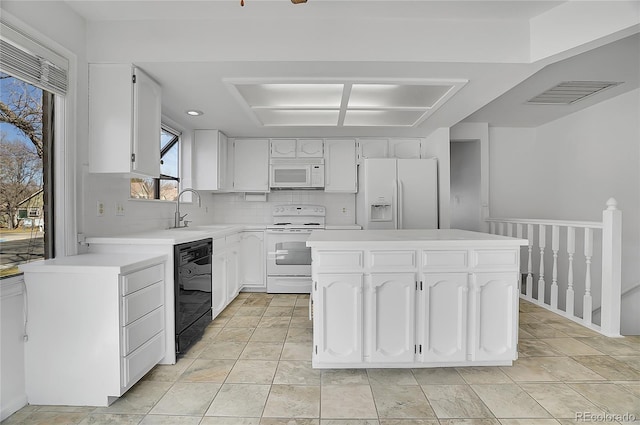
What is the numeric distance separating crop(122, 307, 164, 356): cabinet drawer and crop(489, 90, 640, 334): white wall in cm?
465

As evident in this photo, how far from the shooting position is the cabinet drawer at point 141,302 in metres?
1.72

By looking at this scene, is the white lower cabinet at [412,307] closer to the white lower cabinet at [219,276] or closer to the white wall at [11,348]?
the white lower cabinet at [219,276]

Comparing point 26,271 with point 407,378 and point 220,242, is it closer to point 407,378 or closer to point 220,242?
point 220,242

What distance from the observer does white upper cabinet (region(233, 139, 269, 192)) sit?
14.3 ft

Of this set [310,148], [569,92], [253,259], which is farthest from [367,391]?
[569,92]

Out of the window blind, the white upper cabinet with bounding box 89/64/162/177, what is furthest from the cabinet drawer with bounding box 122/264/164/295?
the window blind

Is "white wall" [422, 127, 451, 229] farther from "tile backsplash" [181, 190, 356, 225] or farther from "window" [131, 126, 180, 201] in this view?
"window" [131, 126, 180, 201]

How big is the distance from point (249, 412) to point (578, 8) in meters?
3.19

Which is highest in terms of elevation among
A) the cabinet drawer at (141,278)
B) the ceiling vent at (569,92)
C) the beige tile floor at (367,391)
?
the ceiling vent at (569,92)

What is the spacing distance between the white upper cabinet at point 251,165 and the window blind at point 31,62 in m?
2.40

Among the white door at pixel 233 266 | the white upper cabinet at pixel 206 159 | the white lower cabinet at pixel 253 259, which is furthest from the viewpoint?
the white lower cabinet at pixel 253 259

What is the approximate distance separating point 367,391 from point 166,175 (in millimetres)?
3070

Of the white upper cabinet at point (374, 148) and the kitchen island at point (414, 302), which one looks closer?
the kitchen island at point (414, 302)

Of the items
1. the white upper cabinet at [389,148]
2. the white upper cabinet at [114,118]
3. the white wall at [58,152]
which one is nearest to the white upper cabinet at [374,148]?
the white upper cabinet at [389,148]
